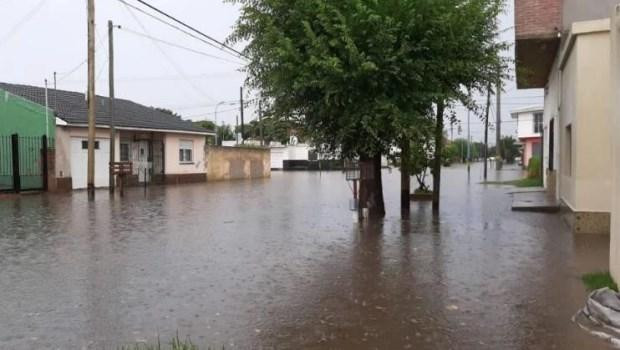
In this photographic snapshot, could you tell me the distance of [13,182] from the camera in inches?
909

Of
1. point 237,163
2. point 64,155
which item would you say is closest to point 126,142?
point 64,155

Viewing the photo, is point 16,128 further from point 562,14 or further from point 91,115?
point 562,14

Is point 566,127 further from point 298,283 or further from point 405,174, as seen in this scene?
point 298,283

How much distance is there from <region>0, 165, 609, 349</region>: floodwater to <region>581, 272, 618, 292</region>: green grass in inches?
5.9

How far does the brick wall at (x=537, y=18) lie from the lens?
48.7 ft

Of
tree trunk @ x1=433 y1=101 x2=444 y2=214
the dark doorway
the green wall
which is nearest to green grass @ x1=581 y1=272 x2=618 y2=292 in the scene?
tree trunk @ x1=433 y1=101 x2=444 y2=214

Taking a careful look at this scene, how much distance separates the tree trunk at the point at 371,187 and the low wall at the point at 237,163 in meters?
23.3

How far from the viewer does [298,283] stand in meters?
7.39

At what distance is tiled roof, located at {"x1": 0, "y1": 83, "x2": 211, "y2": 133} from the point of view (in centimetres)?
2702

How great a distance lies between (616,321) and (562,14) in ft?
37.4

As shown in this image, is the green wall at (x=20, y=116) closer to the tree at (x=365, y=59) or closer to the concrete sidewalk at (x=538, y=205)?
the tree at (x=365, y=59)

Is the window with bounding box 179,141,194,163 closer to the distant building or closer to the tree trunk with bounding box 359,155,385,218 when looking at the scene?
the tree trunk with bounding box 359,155,385,218

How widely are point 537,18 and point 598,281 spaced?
9941mm

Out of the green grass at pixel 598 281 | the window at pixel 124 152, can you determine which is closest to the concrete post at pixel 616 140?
the green grass at pixel 598 281
